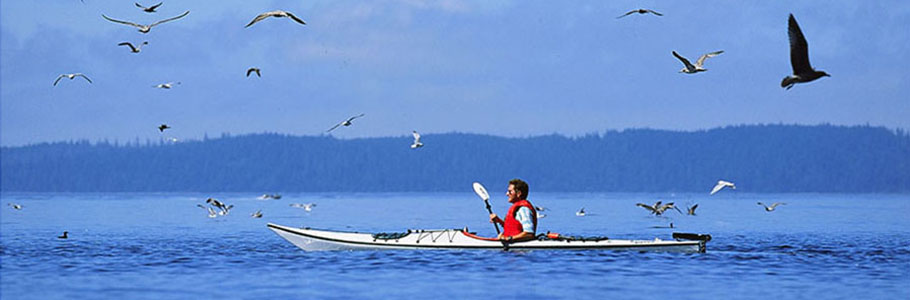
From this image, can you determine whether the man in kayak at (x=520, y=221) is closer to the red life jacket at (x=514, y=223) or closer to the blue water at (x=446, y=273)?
the red life jacket at (x=514, y=223)

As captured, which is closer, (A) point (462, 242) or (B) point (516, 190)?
(B) point (516, 190)

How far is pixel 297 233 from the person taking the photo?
102ft

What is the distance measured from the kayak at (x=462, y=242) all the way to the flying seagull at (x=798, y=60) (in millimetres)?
6468

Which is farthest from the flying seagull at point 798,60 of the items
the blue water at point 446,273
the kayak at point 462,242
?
the kayak at point 462,242

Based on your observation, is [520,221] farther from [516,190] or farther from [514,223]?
[516,190]

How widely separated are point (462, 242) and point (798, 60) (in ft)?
32.4

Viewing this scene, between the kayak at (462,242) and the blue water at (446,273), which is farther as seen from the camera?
the kayak at (462,242)

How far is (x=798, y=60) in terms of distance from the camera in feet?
76.6

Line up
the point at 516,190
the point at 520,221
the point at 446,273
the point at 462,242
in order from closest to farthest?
Result: the point at 446,273 → the point at 516,190 → the point at 520,221 → the point at 462,242

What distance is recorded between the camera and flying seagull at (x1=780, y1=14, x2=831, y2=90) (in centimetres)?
2261

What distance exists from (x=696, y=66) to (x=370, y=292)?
15.0 meters

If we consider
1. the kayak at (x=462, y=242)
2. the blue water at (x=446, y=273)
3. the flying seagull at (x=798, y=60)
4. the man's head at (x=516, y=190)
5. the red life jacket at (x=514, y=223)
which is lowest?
the blue water at (x=446, y=273)

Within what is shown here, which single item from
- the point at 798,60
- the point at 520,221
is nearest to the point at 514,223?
the point at 520,221

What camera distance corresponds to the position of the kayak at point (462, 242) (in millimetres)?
28484
